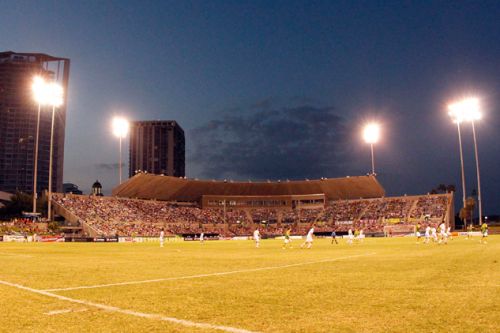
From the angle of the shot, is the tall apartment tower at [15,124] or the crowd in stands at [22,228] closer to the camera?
the crowd in stands at [22,228]

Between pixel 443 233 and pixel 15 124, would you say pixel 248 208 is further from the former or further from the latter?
pixel 15 124

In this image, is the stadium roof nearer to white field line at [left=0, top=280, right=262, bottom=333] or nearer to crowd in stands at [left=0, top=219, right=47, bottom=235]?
crowd in stands at [left=0, top=219, right=47, bottom=235]

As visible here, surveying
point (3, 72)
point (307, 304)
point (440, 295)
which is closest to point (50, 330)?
point (307, 304)

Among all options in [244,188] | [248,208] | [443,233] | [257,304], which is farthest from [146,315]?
[244,188]

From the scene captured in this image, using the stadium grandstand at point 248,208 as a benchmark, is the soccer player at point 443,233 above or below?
below

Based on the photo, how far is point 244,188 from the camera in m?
112

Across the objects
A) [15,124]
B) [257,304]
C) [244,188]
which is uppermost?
[15,124]

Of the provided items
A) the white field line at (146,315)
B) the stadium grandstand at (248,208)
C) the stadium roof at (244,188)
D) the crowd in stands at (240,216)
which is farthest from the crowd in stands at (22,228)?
the white field line at (146,315)

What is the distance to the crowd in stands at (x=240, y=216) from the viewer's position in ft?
271

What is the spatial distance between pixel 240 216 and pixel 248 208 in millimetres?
4431

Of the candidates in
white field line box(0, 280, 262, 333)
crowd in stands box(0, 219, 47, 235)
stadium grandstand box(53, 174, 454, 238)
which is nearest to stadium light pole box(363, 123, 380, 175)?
stadium grandstand box(53, 174, 454, 238)

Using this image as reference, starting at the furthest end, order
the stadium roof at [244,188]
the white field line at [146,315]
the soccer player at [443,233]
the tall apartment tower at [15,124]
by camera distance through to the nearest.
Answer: the tall apartment tower at [15,124]
the stadium roof at [244,188]
the soccer player at [443,233]
the white field line at [146,315]

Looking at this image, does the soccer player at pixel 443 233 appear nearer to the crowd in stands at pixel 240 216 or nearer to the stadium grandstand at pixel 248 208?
the stadium grandstand at pixel 248 208


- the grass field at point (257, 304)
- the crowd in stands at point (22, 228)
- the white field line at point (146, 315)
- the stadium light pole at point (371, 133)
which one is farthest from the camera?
the stadium light pole at point (371, 133)
